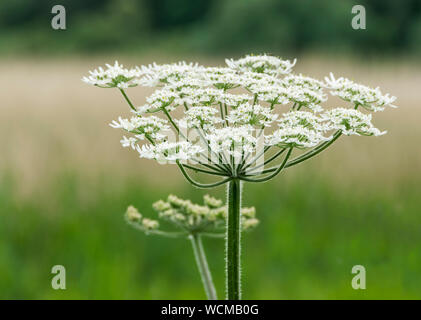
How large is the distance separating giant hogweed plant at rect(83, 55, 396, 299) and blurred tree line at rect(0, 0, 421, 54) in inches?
859

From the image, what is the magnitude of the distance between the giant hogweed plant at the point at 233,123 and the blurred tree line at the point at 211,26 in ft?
71.6

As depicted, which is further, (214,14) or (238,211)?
(214,14)

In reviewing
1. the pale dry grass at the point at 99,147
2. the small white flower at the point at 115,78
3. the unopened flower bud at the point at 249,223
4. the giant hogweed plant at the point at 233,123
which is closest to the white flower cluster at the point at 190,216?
the unopened flower bud at the point at 249,223

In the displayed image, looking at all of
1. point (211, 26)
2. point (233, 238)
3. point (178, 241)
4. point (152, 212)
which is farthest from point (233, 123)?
point (211, 26)

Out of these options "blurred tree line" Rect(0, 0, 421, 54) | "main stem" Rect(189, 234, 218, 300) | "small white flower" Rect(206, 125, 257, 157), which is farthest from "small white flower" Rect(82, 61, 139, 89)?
"blurred tree line" Rect(0, 0, 421, 54)

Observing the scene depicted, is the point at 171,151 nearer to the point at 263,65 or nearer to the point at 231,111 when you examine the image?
the point at 231,111

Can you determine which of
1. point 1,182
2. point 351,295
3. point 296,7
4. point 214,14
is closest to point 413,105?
point 351,295

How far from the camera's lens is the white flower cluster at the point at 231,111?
1985 mm

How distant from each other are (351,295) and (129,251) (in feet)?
7.13

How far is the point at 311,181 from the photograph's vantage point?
624cm

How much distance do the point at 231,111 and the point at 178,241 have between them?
343 cm

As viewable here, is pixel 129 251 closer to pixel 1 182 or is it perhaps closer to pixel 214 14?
pixel 1 182

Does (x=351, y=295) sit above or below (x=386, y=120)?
below

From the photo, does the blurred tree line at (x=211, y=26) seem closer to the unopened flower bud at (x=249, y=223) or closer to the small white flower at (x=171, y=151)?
the unopened flower bud at (x=249, y=223)
